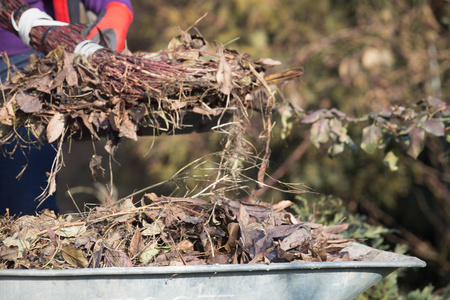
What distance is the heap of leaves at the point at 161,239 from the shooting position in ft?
3.62

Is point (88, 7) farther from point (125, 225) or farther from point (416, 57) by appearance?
point (416, 57)

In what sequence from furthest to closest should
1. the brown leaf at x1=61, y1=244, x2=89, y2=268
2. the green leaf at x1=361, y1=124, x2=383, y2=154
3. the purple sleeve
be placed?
the green leaf at x1=361, y1=124, x2=383, y2=154 → the purple sleeve → the brown leaf at x1=61, y1=244, x2=89, y2=268

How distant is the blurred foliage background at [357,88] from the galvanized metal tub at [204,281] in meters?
2.15

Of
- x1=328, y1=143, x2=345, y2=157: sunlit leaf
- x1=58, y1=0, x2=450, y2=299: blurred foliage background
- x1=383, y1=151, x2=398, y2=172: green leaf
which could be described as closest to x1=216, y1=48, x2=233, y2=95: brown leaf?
x1=328, y1=143, x2=345, y2=157: sunlit leaf

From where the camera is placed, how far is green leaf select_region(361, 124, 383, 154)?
1.87m

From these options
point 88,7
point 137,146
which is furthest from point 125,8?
point 137,146

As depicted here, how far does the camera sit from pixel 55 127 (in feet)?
4.28

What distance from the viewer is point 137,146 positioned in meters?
3.58

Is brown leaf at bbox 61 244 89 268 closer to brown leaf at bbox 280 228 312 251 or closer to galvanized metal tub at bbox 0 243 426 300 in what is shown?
galvanized metal tub at bbox 0 243 426 300

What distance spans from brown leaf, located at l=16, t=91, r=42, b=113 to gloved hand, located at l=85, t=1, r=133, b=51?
26 cm

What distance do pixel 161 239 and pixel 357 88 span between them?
2452mm

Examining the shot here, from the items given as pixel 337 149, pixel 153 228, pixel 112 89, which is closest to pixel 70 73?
pixel 112 89

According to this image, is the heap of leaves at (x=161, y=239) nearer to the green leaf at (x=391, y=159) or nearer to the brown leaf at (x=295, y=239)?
the brown leaf at (x=295, y=239)

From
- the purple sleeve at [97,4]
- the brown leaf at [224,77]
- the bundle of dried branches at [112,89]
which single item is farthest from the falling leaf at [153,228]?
the purple sleeve at [97,4]
